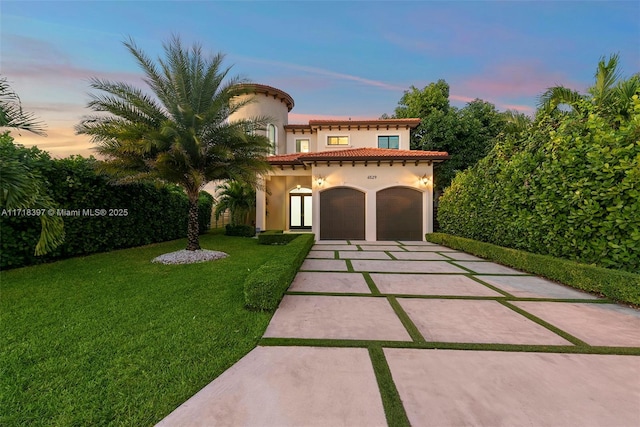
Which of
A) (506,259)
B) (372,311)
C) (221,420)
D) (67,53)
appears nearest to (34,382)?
(221,420)

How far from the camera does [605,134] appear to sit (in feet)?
16.4

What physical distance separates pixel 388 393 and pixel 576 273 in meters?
5.76

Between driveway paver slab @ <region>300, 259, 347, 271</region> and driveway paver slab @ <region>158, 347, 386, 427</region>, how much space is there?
180 inches

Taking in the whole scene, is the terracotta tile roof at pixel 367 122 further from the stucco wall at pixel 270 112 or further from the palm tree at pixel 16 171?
the palm tree at pixel 16 171

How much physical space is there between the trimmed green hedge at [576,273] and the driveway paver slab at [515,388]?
249 centimetres

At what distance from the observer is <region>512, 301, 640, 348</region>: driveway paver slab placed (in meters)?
3.36

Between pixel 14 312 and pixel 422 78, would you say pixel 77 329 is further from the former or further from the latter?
pixel 422 78

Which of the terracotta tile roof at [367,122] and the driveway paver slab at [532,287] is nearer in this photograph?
the driveway paver slab at [532,287]

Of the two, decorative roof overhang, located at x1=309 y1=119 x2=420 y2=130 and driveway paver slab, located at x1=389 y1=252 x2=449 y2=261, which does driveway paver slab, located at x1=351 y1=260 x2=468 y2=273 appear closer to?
driveway paver slab, located at x1=389 y1=252 x2=449 y2=261

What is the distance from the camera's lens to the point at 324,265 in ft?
26.1

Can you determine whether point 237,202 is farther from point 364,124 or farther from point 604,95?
point 604,95

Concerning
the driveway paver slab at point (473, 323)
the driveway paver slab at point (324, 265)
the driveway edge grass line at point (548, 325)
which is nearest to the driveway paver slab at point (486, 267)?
the driveway edge grass line at point (548, 325)

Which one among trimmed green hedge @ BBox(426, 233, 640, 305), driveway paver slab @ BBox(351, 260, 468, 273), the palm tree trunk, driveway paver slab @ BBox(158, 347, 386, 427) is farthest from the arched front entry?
driveway paver slab @ BBox(158, 347, 386, 427)

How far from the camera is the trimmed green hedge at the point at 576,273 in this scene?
14.9 feet
